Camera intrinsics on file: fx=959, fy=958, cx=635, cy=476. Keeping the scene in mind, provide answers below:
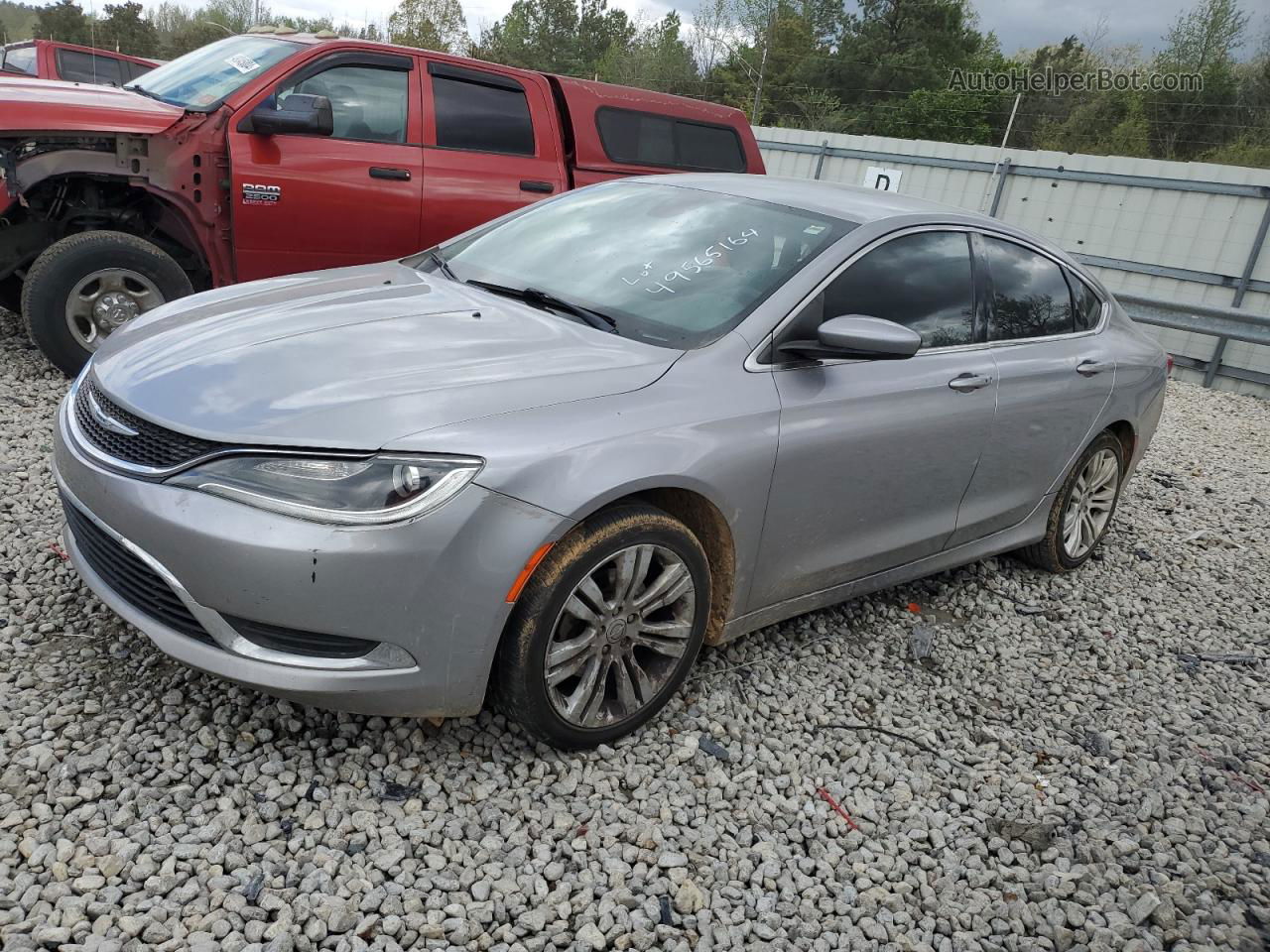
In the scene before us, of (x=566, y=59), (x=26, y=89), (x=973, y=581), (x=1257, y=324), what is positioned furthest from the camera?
(x=566, y=59)

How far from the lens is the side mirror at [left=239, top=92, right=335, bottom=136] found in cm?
516

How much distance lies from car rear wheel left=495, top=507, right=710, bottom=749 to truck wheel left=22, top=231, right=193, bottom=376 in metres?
3.67

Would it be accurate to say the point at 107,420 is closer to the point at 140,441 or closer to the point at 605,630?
the point at 140,441

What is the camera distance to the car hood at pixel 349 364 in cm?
237

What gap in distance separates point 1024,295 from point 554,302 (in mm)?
2076

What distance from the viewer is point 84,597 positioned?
3.21 m

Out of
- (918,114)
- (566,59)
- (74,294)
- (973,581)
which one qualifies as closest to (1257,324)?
(973,581)

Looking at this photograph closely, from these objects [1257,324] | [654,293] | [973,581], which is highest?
[654,293]

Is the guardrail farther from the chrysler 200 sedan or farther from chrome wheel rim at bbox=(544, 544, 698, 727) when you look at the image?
chrome wheel rim at bbox=(544, 544, 698, 727)

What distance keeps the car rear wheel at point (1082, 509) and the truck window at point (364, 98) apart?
4.24 m

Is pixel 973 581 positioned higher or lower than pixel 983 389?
lower

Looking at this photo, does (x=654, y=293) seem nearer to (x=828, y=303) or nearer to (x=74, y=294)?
(x=828, y=303)

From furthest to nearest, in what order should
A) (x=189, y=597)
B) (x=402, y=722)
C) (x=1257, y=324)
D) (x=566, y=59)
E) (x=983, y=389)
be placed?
(x=566, y=59) → (x=1257, y=324) → (x=983, y=389) → (x=402, y=722) → (x=189, y=597)

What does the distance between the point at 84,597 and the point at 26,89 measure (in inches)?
127
